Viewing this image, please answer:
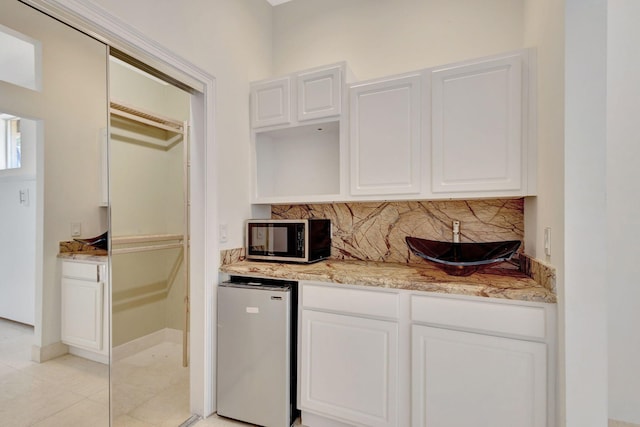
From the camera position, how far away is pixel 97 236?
1457 millimetres

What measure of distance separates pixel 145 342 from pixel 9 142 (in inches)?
87.6

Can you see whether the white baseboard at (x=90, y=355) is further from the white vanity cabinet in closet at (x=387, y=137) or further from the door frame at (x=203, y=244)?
the white vanity cabinet in closet at (x=387, y=137)

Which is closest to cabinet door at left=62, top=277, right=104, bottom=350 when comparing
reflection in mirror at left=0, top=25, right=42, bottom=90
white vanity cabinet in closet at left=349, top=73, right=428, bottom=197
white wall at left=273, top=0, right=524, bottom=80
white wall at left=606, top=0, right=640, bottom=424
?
reflection in mirror at left=0, top=25, right=42, bottom=90

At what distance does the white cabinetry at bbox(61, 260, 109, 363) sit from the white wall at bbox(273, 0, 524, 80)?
82.8 inches

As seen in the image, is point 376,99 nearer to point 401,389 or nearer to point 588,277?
point 588,277

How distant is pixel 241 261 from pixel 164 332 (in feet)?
4.72

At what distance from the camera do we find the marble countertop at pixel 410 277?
4.58 feet

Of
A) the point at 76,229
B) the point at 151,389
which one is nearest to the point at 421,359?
the point at 76,229

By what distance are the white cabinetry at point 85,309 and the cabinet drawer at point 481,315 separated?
5.17 ft

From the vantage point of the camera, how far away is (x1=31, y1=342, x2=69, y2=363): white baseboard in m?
1.23

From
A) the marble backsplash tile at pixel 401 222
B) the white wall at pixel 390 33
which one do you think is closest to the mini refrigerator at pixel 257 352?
the marble backsplash tile at pixel 401 222

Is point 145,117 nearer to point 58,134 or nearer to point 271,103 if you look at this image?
point 271,103

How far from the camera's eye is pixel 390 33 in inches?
89.8

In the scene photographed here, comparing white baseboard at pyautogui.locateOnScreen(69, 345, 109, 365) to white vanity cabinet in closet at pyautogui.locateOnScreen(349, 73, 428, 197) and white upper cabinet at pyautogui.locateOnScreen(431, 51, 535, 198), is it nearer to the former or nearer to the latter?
white vanity cabinet in closet at pyautogui.locateOnScreen(349, 73, 428, 197)
